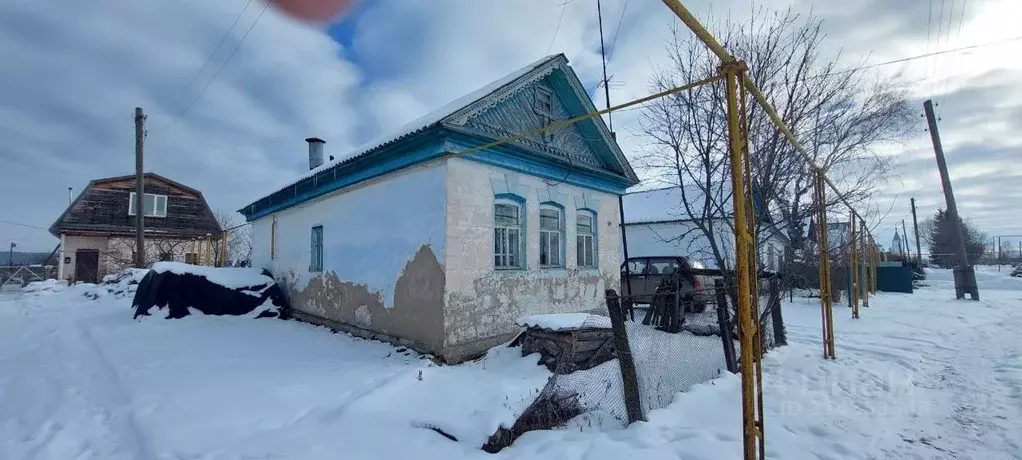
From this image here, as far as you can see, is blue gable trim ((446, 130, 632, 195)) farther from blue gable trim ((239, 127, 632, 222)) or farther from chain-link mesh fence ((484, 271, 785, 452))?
chain-link mesh fence ((484, 271, 785, 452))

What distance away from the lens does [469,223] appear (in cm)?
732

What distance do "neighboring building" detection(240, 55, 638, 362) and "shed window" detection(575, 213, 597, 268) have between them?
3 cm

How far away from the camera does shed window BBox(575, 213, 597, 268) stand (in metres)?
9.88

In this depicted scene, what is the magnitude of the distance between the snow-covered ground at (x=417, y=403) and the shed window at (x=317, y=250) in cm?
217

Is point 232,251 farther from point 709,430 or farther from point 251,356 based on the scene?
point 709,430

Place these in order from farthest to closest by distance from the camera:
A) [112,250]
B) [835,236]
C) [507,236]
Answer: [112,250]
[835,236]
[507,236]

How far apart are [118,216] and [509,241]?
24.5m

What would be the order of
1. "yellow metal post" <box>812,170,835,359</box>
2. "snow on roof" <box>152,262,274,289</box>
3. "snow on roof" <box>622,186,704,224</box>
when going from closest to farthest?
"yellow metal post" <box>812,170,835,359</box> < "snow on roof" <box>152,262,274,289</box> < "snow on roof" <box>622,186,704,224</box>

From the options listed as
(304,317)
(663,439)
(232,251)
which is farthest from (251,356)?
(232,251)

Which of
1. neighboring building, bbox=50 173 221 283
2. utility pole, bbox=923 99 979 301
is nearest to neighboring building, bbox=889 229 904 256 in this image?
utility pole, bbox=923 99 979 301

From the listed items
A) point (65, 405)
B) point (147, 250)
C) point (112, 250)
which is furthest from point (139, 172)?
point (65, 405)

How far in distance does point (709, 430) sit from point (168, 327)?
10929mm

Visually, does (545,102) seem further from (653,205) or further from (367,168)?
(653,205)

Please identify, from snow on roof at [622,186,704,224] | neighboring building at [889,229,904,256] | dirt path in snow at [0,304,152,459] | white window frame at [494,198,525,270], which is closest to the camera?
dirt path in snow at [0,304,152,459]
